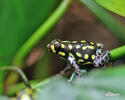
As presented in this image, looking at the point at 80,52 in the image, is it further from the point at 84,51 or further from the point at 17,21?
the point at 17,21

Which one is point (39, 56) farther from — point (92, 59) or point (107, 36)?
point (92, 59)

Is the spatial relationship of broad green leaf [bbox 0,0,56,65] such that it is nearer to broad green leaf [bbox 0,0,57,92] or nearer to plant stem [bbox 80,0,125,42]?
broad green leaf [bbox 0,0,57,92]

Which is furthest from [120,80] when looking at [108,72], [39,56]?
[39,56]

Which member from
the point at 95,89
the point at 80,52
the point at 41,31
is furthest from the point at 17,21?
the point at 95,89

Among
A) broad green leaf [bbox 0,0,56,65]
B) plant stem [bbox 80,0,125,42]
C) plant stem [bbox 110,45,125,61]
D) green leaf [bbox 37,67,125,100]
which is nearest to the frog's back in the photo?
plant stem [bbox 80,0,125,42]

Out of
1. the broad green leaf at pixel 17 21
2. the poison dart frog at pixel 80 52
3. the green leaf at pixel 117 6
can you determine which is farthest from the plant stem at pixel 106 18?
the broad green leaf at pixel 17 21
